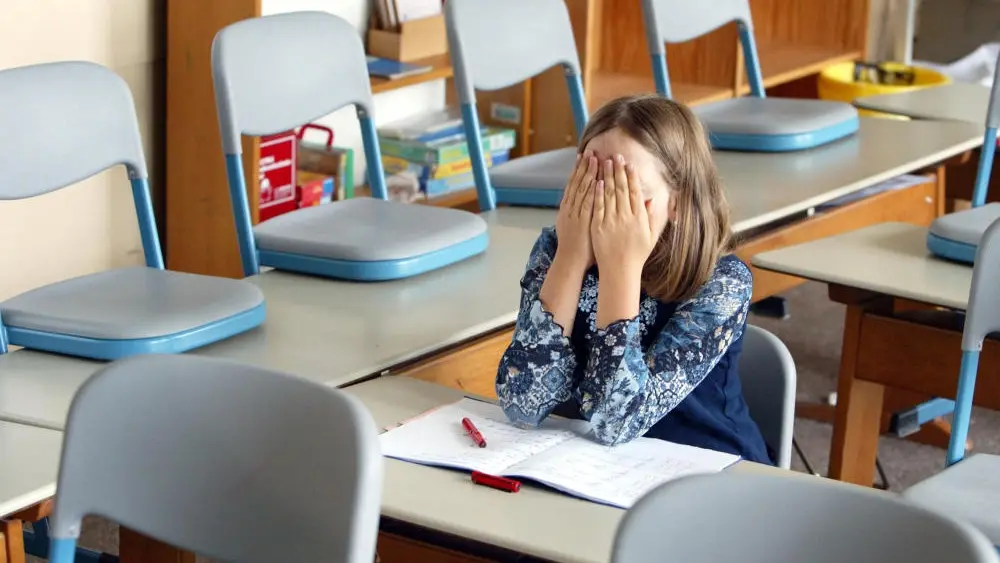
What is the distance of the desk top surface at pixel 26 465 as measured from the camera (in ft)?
5.30

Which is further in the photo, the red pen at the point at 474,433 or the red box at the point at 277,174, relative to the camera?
the red box at the point at 277,174

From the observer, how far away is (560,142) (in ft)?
13.7

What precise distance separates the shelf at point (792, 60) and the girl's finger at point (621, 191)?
2.90 meters

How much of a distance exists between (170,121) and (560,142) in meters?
1.20

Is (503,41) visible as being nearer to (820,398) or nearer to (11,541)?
(820,398)

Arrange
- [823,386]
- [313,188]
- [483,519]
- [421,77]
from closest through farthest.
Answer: [483,519] < [313,188] < [421,77] < [823,386]

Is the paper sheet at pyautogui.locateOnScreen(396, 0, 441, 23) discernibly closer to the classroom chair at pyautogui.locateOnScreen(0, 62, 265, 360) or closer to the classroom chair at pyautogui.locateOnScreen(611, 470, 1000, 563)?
the classroom chair at pyautogui.locateOnScreen(0, 62, 265, 360)

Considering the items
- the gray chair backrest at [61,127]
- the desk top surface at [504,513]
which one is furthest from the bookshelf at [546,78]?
the desk top surface at [504,513]

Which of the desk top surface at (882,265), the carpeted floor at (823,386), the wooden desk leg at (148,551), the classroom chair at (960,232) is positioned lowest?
the carpeted floor at (823,386)

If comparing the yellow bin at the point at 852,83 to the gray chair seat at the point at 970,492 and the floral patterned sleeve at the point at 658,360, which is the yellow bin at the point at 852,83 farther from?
the floral patterned sleeve at the point at 658,360

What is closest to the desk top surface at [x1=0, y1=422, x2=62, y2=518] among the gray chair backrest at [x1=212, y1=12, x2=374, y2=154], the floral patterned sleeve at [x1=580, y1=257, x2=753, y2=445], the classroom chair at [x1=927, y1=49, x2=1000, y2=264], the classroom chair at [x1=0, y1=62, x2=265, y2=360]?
the classroom chair at [x1=0, y1=62, x2=265, y2=360]

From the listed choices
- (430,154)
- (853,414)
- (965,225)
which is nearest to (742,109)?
(430,154)

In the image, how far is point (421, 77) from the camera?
369 centimetres

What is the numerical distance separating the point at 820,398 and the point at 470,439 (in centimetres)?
208
